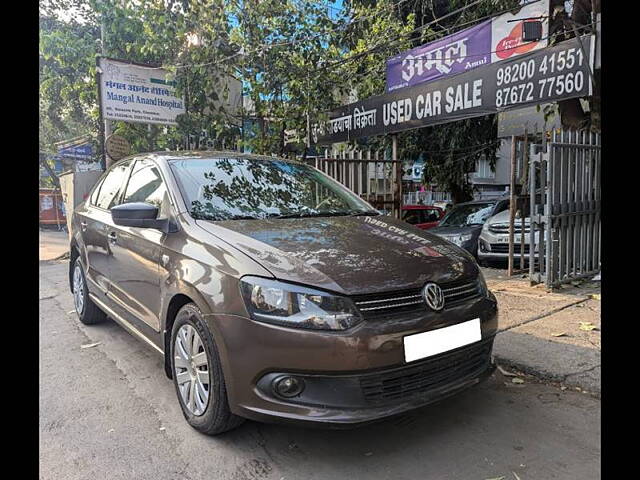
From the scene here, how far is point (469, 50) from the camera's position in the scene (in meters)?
7.79

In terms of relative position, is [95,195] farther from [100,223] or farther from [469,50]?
[469,50]

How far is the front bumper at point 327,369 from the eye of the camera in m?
2.27

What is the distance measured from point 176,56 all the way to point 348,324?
29.8 feet

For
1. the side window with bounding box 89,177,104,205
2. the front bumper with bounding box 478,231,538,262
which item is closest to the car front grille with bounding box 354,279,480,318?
the side window with bounding box 89,177,104,205

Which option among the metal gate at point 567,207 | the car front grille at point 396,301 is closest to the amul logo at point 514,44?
the metal gate at point 567,207

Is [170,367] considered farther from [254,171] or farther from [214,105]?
[214,105]

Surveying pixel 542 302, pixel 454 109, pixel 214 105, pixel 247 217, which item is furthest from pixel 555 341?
pixel 214 105

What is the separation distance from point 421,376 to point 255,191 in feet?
5.85

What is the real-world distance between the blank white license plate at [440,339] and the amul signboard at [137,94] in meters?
8.82

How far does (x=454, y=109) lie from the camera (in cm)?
703

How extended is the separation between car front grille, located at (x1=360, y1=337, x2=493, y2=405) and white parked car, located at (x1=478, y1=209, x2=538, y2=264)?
5678 millimetres

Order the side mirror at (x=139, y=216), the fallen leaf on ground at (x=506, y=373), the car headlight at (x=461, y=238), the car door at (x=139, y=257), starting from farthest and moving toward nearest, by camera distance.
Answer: the car headlight at (x=461, y=238) → the fallen leaf on ground at (x=506, y=373) → the car door at (x=139, y=257) → the side mirror at (x=139, y=216)

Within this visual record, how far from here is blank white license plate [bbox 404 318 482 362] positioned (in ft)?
7.82

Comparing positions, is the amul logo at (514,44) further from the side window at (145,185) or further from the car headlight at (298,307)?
the car headlight at (298,307)
